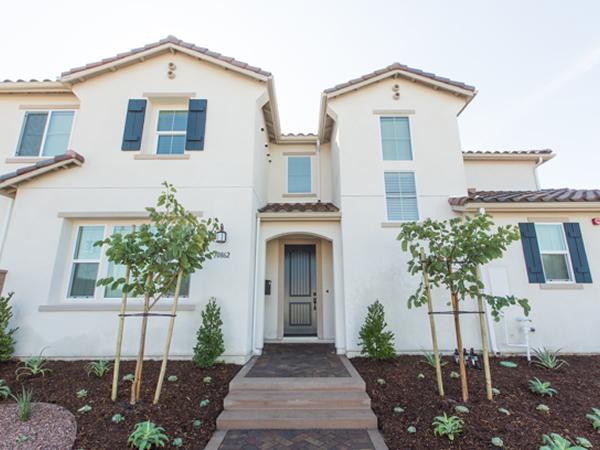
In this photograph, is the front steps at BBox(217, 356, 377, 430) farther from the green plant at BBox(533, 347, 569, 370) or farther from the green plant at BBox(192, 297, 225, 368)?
the green plant at BBox(533, 347, 569, 370)

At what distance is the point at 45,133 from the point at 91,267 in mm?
4681

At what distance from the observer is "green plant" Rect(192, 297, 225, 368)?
591 cm

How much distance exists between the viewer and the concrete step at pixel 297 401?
4.66m

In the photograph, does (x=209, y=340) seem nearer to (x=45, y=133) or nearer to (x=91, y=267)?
(x=91, y=267)

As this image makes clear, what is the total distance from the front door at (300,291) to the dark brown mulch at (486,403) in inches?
117

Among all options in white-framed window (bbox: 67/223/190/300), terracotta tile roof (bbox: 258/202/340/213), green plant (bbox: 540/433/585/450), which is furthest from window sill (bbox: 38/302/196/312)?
green plant (bbox: 540/433/585/450)

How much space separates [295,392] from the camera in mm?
4910

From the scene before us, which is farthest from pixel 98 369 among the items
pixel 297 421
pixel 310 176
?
pixel 310 176

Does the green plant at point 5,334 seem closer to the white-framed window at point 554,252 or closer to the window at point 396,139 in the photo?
the window at point 396,139

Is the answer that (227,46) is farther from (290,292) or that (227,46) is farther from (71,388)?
(71,388)

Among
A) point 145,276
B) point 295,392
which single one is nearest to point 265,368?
point 295,392

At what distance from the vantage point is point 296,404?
4688mm

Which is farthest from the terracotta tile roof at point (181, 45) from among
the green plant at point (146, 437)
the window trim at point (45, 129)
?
the green plant at point (146, 437)

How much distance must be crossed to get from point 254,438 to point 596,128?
14.5m
